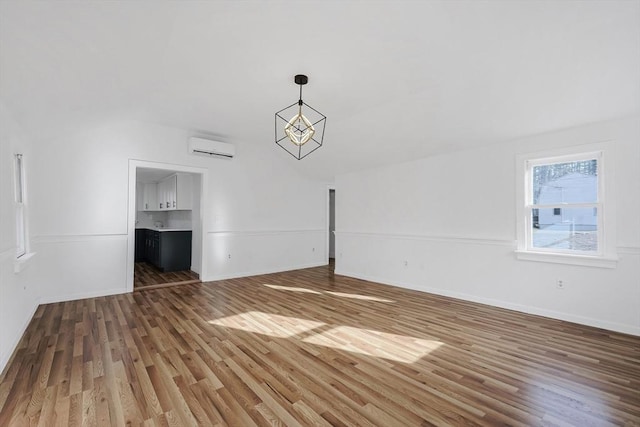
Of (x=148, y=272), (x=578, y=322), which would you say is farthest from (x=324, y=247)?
(x=578, y=322)

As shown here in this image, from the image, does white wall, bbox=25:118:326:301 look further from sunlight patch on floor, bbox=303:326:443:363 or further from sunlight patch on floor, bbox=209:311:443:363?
sunlight patch on floor, bbox=303:326:443:363

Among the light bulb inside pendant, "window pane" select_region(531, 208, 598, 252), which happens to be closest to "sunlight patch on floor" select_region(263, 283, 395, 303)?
"window pane" select_region(531, 208, 598, 252)

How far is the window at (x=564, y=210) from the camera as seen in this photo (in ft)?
11.1

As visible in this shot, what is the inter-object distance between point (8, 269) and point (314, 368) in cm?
286

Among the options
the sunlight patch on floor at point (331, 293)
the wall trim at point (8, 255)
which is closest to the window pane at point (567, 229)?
the sunlight patch on floor at point (331, 293)

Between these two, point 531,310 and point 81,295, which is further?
point 81,295

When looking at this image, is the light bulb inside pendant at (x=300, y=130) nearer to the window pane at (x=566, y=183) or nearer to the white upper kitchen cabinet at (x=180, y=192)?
the window pane at (x=566, y=183)

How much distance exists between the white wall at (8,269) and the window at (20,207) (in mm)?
477

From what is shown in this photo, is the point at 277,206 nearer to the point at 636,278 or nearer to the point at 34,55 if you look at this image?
the point at 34,55

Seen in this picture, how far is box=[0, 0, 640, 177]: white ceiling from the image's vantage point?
2.13 meters

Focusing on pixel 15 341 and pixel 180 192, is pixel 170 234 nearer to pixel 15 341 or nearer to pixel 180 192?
pixel 180 192

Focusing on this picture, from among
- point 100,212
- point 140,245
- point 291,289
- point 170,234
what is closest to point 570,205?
point 291,289

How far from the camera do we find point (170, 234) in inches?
248

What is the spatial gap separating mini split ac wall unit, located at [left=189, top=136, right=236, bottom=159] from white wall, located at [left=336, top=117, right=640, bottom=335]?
2.37 metres
